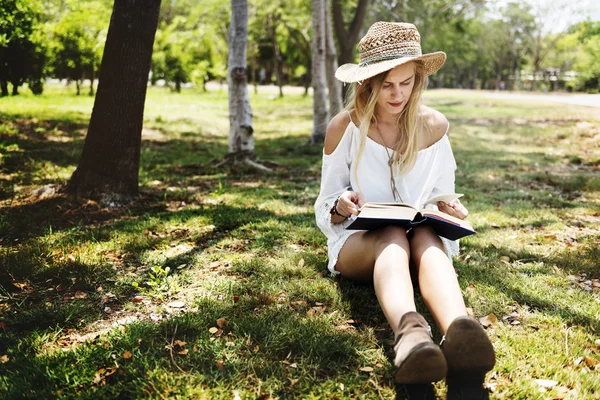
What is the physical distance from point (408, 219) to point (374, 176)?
0.69 metres

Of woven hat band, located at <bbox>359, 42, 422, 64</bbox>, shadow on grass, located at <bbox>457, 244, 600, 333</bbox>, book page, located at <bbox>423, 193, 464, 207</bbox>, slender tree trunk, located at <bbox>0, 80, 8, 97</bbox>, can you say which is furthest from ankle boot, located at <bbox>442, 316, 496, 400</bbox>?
slender tree trunk, located at <bbox>0, 80, 8, 97</bbox>

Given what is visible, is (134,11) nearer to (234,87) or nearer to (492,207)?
(234,87)

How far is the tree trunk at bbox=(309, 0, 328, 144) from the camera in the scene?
33.2 feet

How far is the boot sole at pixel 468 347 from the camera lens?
2.21 metres

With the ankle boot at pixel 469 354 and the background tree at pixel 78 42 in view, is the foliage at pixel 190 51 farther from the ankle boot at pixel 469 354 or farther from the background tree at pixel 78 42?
the ankle boot at pixel 469 354

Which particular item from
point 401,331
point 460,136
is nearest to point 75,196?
point 401,331

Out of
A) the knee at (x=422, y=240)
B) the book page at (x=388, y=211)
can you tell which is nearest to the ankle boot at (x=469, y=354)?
the knee at (x=422, y=240)

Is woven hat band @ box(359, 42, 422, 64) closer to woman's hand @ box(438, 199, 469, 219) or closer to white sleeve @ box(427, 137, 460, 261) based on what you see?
white sleeve @ box(427, 137, 460, 261)

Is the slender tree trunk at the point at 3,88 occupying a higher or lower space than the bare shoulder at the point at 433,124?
higher

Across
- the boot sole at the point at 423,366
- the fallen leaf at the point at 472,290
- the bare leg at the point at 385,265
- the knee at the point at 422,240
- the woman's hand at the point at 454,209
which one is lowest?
the fallen leaf at the point at 472,290

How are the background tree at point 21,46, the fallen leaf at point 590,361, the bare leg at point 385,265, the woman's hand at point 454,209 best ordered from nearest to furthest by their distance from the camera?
1. the bare leg at point 385,265
2. the fallen leaf at point 590,361
3. the woman's hand at point 454,209
4. the background tree at point 21,46

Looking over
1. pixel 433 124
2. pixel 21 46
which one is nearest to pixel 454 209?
pixel 433 124

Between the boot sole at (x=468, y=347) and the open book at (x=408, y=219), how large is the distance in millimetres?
696

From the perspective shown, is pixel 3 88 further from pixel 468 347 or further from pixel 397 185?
pixel 468 347
